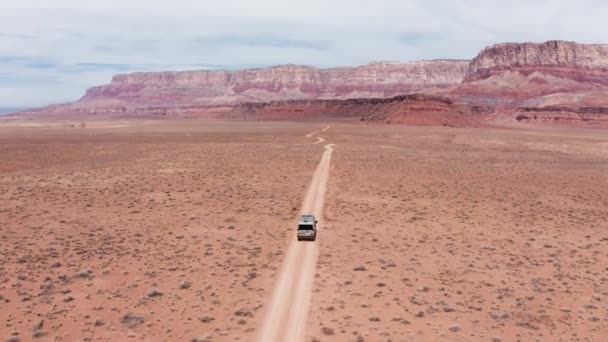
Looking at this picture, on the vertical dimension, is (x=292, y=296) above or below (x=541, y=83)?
below

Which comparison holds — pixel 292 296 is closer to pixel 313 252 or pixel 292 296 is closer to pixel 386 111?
pixel 313 252

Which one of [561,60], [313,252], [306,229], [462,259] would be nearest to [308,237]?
[306,229]

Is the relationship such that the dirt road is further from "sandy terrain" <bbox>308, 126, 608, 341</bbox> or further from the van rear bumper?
"sandy terrain" <bbox>308, 126, 608, 341</bbox>

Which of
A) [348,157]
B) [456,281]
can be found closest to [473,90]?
[348,157]

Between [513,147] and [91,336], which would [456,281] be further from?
[513,147]

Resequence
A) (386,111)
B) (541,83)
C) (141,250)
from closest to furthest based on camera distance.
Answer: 1. (141,250)
2. (386,111)
3. (541,83)
